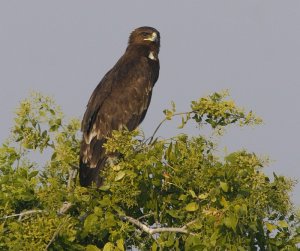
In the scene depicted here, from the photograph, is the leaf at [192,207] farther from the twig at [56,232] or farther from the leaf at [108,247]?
the twig at [56,232]

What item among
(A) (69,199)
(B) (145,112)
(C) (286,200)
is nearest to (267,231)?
(C) (286,200)

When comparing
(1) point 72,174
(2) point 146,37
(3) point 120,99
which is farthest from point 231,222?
(2) point 146,37

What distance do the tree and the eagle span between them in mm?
2662

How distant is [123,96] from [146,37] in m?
1.73

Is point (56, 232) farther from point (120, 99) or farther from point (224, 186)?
point (120, 99)

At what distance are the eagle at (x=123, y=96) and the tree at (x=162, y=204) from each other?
2662 mm

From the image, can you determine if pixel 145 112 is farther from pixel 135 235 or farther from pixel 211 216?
pixel 211 216

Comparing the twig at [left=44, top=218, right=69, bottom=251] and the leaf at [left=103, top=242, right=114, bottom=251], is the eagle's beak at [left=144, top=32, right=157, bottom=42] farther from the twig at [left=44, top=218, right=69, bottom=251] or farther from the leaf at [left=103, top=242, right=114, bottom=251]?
the leaf at [left=103, top=242, right=114, bottom=251]

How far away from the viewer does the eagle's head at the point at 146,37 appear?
1338 centimetres

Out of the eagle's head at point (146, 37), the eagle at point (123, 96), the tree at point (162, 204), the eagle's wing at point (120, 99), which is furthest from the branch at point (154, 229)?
the eagle's head at point (146, 37)

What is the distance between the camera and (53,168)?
9.41m

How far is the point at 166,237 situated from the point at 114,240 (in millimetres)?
470

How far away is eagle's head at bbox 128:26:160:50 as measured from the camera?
1338 cm

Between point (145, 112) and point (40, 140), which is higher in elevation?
point (145, 112)
